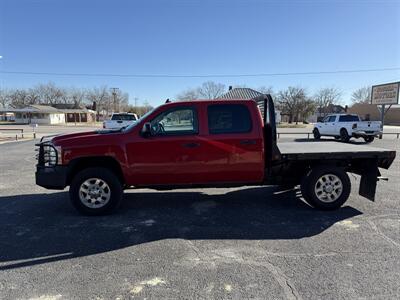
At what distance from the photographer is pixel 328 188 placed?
574 cm

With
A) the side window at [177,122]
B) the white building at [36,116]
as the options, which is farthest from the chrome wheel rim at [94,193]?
the white building at [36,116]

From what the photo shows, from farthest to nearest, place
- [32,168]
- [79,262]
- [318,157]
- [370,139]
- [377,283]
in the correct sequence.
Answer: [370,139]
[32,168]
[318,157]
[79,262]
[377,283]

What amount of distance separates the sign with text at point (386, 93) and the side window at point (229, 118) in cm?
→ 2738

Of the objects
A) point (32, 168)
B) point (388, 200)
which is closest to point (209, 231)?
point (388, 200)

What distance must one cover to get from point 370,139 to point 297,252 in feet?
67.6

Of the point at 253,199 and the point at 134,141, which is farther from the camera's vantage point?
the point at 253,199

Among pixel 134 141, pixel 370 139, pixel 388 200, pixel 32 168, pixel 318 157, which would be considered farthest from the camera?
pixel 370 139

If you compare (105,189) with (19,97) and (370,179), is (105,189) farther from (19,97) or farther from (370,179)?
(19,97)

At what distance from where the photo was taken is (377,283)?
3268 mm

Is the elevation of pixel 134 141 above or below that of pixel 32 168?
above

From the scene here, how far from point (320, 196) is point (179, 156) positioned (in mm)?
2621

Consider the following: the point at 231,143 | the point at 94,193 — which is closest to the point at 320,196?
the point at 231,143

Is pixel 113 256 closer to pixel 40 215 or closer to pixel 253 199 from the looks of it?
pixel 40 215

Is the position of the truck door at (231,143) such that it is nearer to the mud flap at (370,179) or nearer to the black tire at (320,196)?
the black tire at (320,196)
